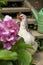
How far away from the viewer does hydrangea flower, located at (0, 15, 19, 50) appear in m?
0.78

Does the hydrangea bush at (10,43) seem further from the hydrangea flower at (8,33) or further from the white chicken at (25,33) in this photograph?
the white chicken at (25,33)

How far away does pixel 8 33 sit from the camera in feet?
2.56

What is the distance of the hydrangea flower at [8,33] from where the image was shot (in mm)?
779

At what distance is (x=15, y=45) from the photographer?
83 cm

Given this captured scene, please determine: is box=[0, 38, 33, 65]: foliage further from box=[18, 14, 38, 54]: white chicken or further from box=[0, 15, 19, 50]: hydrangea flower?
box=[18, 14, 38, 54]: white chicken

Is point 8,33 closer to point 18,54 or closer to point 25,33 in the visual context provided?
point 18,54

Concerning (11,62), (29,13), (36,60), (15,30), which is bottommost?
(36,60)

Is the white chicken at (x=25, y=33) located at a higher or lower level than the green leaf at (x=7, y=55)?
lower

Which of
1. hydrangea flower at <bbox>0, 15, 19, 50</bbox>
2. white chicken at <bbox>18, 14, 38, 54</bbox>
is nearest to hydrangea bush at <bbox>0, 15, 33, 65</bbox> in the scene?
hydrangea flower at <bbox>0, 15, 19, 50</bbox>

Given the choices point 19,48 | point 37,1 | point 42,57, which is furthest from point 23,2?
point 19,48

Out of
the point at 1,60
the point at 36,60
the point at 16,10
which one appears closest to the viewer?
the point at 1,60

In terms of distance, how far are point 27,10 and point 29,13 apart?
0.16 metres

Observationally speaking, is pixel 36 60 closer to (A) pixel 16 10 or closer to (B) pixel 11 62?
(A) pixel 16 10

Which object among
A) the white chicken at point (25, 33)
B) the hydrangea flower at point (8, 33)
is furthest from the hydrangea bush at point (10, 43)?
the white chicken at point (25, 33)
